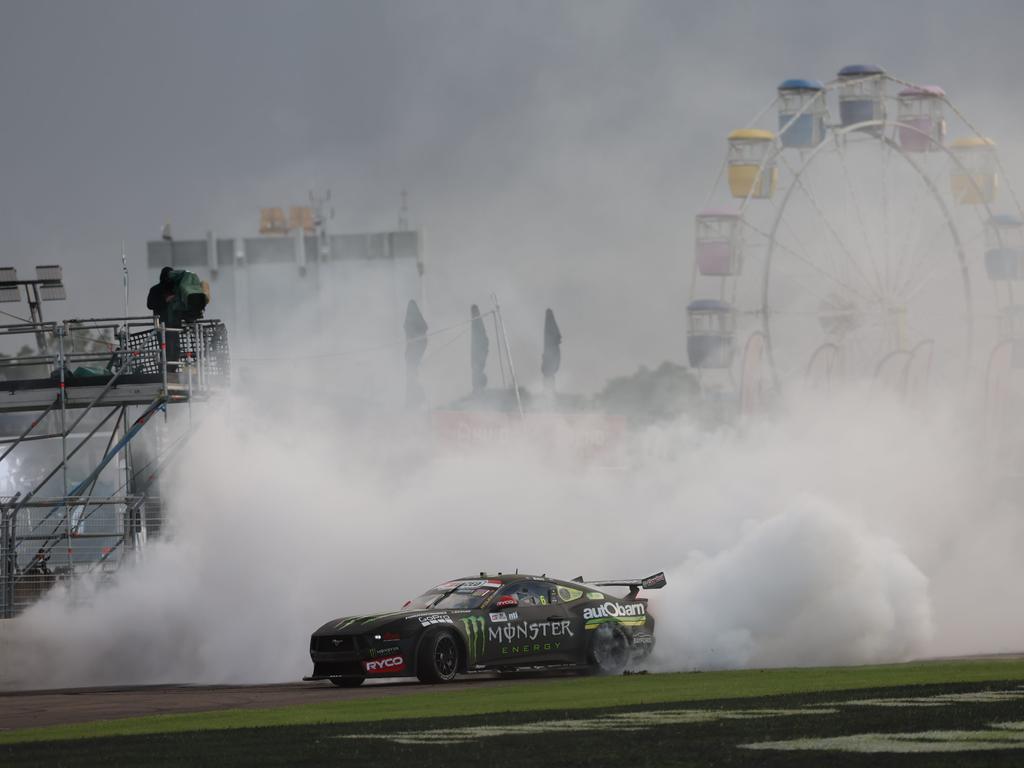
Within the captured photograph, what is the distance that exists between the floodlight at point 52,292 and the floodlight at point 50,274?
91mm

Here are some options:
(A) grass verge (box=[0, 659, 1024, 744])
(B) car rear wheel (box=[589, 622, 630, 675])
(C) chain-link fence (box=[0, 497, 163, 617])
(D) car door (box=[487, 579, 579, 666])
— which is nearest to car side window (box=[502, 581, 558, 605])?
(D) car door (box=[487, 579, 579, 666])

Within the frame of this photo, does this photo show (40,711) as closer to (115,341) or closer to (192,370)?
(192,370)

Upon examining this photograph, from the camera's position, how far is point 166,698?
1919 centimetres

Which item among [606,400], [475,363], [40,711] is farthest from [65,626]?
[606,400]

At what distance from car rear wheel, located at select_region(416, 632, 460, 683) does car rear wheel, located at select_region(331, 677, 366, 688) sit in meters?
0.83

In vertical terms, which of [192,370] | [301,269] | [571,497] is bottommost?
[571,497]

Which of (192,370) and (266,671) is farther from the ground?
(192,370)

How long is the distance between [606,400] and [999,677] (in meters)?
93.8

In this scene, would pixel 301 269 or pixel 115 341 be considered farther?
pixel 301 269

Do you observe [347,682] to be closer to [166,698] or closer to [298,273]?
[166,698]

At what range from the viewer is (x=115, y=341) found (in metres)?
29.8

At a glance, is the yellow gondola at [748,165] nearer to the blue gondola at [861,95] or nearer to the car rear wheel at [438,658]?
the blue gondola at [861,95]

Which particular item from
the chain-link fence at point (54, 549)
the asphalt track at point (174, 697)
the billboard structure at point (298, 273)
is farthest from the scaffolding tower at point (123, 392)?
the billboard structure at point (298, 273)

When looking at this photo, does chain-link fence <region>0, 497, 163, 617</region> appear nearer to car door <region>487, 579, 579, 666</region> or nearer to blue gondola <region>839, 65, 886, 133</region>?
car door <region>487, 579, 579, 666</region>
